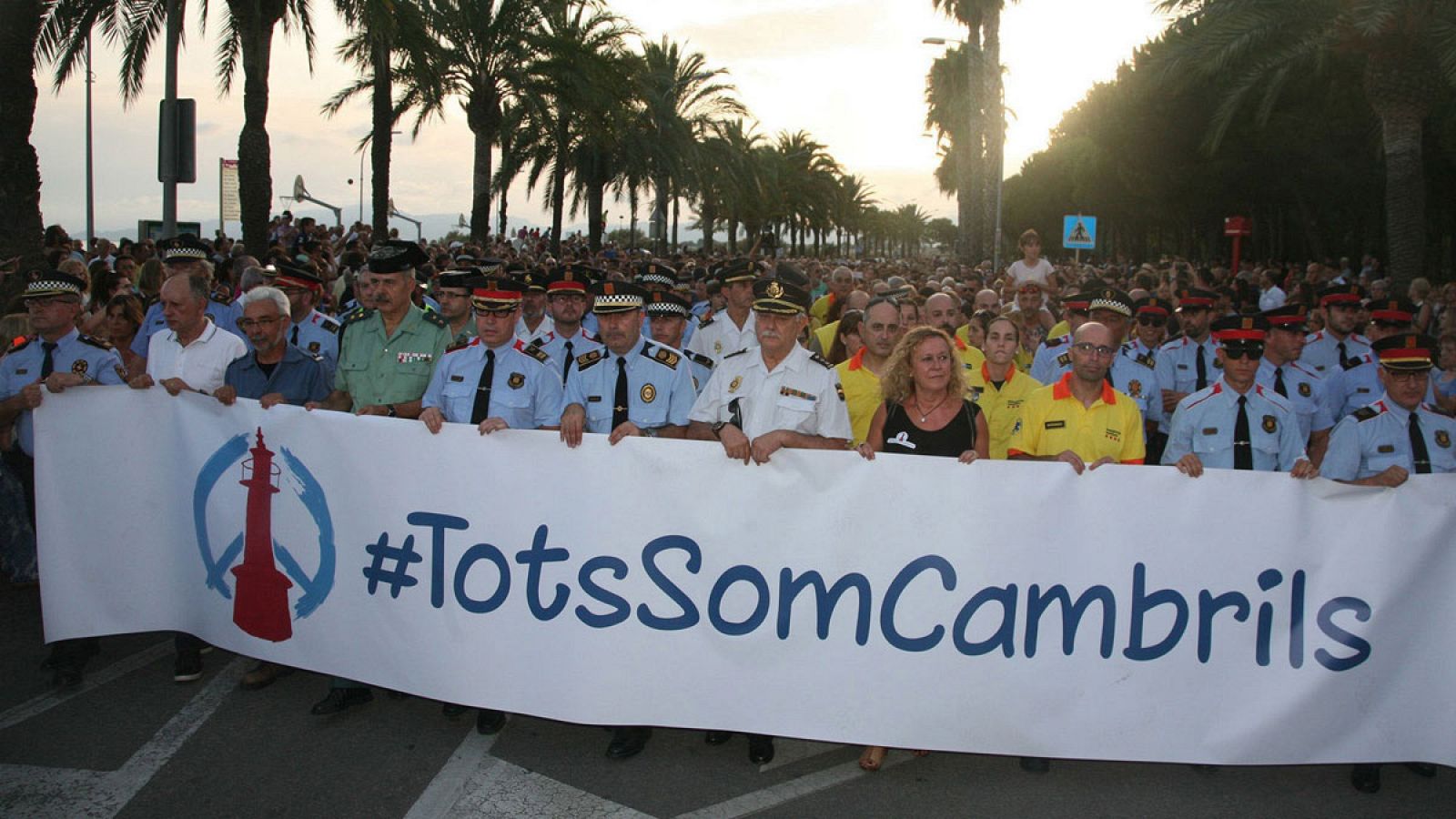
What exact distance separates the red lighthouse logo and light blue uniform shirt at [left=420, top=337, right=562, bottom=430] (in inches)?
32.0

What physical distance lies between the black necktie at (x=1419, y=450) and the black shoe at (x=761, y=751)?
3.34 metres

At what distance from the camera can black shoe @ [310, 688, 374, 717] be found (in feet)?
16.6

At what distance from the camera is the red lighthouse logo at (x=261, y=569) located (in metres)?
5.23

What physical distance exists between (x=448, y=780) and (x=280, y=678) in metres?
1.51

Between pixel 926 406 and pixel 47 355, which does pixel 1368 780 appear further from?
pixel 47 355

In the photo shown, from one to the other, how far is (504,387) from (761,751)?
2158 mm

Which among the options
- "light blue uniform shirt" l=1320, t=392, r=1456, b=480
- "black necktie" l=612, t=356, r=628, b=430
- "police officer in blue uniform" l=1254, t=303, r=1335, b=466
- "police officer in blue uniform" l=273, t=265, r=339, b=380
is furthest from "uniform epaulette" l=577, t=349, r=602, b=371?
"police officer in blue uniform" l=1254, t=303, r=1335, b=466

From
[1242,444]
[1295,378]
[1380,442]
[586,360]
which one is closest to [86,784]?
[586,360]

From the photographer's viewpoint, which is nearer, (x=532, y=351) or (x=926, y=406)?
(x=926, y=406)

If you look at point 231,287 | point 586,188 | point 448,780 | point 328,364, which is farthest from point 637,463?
point 586,188

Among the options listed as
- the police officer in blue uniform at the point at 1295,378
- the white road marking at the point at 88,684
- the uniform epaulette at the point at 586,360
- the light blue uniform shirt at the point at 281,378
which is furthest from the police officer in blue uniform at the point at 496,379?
the police officer in blue uniform at the point at 1295,378

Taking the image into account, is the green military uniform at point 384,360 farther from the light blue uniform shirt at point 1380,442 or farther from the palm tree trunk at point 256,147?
the palm tree trunk at point 256,147

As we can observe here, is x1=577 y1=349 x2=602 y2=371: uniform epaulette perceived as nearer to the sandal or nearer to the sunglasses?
the sandal

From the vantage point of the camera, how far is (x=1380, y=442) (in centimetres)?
544
